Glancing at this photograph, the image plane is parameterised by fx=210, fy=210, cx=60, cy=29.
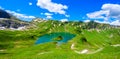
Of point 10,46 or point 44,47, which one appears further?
point 10,46

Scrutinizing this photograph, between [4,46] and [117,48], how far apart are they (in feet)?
302

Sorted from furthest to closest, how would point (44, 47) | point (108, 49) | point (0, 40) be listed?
point (0, 40)
point (44, 47)
point (108, 49)

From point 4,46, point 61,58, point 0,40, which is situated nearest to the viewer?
point 61,58

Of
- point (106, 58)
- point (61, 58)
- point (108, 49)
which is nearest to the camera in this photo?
point (106, 58)

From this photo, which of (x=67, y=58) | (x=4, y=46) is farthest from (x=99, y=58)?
(x=4, y=46)

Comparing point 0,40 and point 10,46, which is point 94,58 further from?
point 0,40

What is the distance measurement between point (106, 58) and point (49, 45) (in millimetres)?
88764

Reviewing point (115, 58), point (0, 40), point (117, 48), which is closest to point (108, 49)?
point (117, 48)

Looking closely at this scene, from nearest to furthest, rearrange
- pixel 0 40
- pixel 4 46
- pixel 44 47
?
pixel 44 47
pixel 4 46
pixel 0 40

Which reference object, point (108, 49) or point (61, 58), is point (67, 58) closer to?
point (61, 58)

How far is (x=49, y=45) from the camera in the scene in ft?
506

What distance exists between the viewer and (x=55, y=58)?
242 ft

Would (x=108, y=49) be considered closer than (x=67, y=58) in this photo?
No

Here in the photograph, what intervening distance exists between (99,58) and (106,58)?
90.1 inches
